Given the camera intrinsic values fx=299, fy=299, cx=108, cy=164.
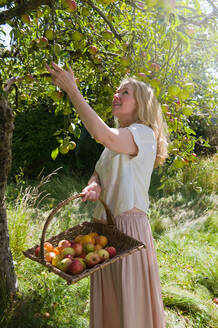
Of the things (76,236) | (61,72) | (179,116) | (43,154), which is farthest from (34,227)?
(43,154)

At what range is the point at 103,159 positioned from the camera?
1775mm

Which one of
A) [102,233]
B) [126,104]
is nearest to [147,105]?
[126,104]

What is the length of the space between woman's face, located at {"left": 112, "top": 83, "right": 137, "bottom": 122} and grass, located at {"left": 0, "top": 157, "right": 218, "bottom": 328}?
2.33ft

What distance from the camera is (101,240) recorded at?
150cm

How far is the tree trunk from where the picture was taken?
6.43ft

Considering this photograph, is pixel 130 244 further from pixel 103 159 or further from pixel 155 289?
pixel 103 159

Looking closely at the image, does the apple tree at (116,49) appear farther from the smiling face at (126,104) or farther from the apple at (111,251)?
the apple at (111,251)

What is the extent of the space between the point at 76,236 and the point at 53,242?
0.46 feet

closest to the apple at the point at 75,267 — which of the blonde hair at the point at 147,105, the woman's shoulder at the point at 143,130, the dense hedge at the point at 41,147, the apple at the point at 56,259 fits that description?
the apple at the point at 56,259

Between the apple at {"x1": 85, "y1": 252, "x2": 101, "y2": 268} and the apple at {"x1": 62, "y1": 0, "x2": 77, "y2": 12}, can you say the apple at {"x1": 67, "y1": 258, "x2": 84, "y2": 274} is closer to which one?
the apple at {"x1": 85, "y1": 252, "x2": 101, "y2": 268}

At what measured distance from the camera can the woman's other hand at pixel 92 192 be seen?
1508mm

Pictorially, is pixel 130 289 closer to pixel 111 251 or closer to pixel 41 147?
pixel 111 251

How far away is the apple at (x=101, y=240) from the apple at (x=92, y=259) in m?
0.16

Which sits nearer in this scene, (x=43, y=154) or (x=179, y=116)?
(x=179, y=116)
